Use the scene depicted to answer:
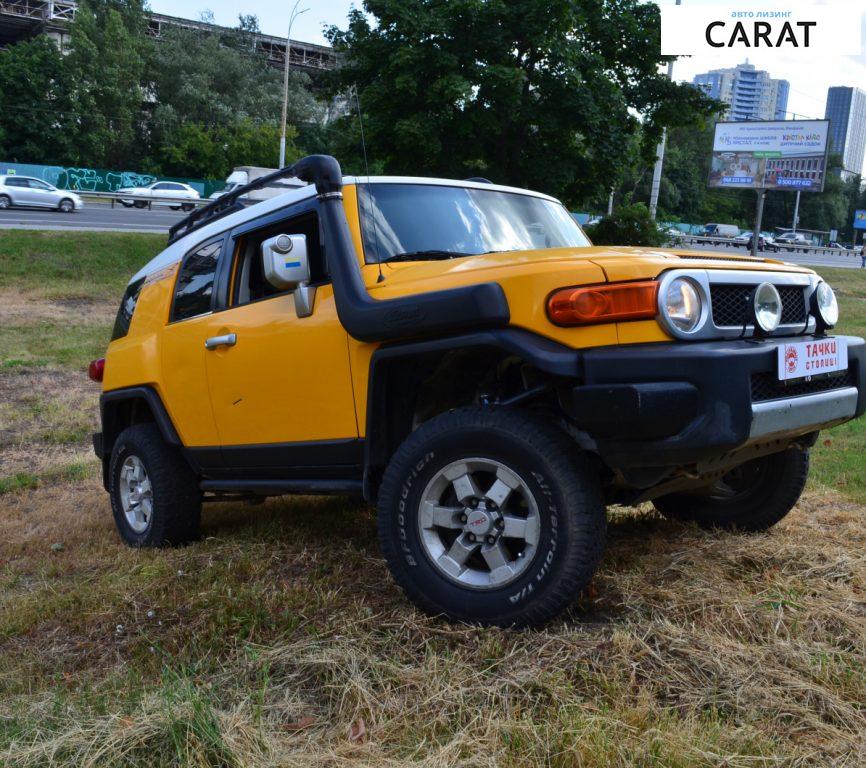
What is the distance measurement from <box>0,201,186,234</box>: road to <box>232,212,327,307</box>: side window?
2004 centimetres

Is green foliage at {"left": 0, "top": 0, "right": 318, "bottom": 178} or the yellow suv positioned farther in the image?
green foliage at {"left": 0, "top": 0, "right": 318, "bottom": 178}

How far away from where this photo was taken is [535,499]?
129 inches

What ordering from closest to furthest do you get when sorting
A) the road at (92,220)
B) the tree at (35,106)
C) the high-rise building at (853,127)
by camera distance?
the road at (92,220), the tree at (35,106), the high-rise building at (853,127)

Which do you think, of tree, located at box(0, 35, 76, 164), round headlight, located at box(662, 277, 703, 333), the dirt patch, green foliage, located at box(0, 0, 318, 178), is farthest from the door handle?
tree, located at box(0, 35, 76, 164)

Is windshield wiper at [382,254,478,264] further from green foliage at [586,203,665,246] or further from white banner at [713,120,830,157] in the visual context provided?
white banner at [713,120,830,157]

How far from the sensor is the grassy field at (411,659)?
279 cm

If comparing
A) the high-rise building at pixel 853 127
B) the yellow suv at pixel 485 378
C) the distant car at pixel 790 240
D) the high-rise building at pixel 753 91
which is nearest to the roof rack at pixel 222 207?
the yellow suv at pixel 485 378

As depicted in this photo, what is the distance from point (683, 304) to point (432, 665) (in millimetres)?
1515

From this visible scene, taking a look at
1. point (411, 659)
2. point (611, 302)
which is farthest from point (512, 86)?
point (411, 659)

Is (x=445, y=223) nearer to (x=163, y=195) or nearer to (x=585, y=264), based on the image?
(x=585, y=264)

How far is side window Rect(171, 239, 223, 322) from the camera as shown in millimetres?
5020

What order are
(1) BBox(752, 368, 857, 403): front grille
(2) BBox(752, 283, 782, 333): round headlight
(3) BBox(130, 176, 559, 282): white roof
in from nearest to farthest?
(1) BBox(752, 368, 857, 403): front grille, (2) BBox(752, 283, 782, 333): round headlight, (3) BBox(130, 176, 559, 282): white roof

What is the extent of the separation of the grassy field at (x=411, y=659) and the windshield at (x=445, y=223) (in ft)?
4.84

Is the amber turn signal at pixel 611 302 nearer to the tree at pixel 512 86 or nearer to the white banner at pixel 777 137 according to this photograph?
the tree at pixel 512 86
